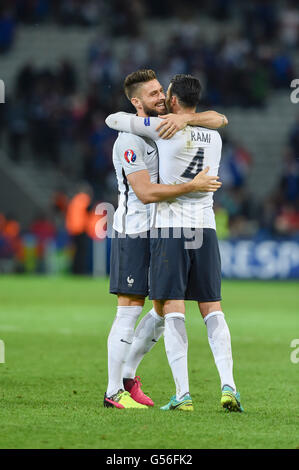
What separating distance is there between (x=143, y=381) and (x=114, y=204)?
49.1ft

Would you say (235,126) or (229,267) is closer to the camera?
(229,267)

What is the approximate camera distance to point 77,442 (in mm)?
4715

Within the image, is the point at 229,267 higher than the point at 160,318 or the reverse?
the reverse

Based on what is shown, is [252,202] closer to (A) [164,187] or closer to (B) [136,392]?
(B) [136,392]

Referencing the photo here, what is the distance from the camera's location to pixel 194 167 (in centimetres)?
602

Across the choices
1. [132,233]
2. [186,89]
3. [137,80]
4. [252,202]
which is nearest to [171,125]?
[186,89]

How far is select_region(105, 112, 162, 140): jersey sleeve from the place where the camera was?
5.96 meters

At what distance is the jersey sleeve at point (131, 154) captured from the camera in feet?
19.6

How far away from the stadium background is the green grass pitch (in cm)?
2

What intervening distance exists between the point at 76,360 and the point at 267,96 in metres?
18.8

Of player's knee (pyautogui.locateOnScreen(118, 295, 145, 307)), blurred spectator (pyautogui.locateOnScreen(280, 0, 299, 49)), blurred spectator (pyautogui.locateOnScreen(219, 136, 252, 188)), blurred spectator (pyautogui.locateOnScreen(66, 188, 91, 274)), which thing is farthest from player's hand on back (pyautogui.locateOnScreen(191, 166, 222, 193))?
blurred spectator (pyautogui.locateOnScreen(280, 0, 299, 49))

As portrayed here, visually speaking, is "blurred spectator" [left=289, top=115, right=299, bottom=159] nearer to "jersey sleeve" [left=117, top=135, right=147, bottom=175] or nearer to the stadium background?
the stadium background
